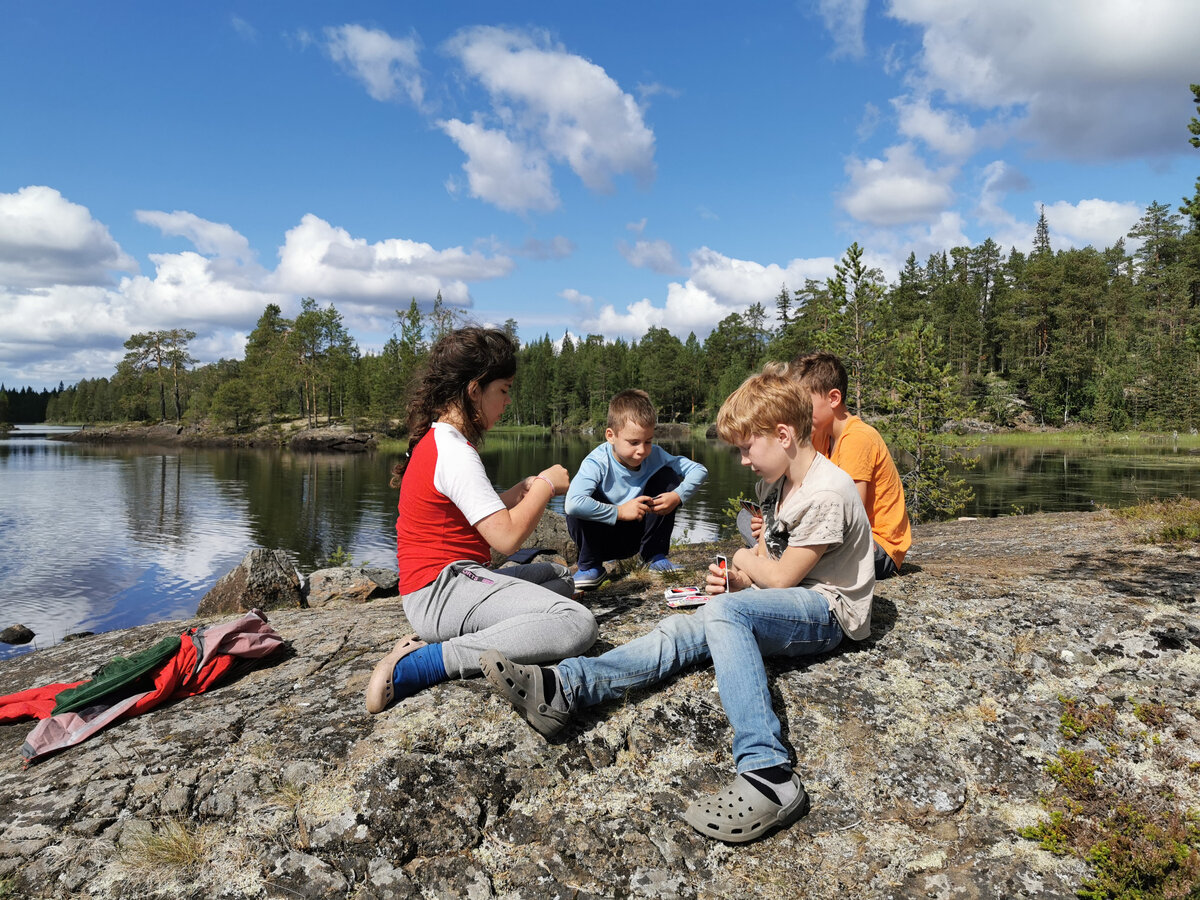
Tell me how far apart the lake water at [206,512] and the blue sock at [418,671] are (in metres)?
11.9

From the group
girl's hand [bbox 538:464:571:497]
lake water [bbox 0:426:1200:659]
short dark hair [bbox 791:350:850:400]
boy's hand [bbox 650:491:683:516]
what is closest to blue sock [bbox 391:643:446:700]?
girl's hand [bbox 538:464:571:497]

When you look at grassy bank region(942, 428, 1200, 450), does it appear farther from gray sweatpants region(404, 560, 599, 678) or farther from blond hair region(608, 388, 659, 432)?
gray sweatpants region(404, 560, 599, 678)

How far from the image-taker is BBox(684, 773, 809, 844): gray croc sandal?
2.80 m

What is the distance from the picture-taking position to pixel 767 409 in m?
3.75

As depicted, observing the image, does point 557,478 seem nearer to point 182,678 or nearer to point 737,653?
point 737,653

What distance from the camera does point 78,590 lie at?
599 inches

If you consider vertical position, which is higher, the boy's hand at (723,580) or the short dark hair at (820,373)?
the short dark hair at (820,373)

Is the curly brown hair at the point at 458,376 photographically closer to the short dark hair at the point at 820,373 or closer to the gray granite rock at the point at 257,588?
the short dark hair at the point at 820,373

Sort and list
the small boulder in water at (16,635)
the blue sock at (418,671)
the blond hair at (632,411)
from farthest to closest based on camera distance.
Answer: the small boulder in water at (16,635), the blond hair at (632,411), the blue sock at (418,671)

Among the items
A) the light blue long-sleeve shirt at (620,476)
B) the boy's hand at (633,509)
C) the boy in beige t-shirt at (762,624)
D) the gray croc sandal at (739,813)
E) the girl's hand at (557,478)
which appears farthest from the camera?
the light blue long-sleeve shirt at (620,476)

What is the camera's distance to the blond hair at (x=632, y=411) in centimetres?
589

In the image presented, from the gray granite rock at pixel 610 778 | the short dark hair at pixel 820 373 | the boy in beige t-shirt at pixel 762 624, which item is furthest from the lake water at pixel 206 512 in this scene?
the short dark hair at pixel 820 373

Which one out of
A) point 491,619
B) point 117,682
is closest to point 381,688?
point 491,619

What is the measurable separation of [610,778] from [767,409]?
2.06 meters
